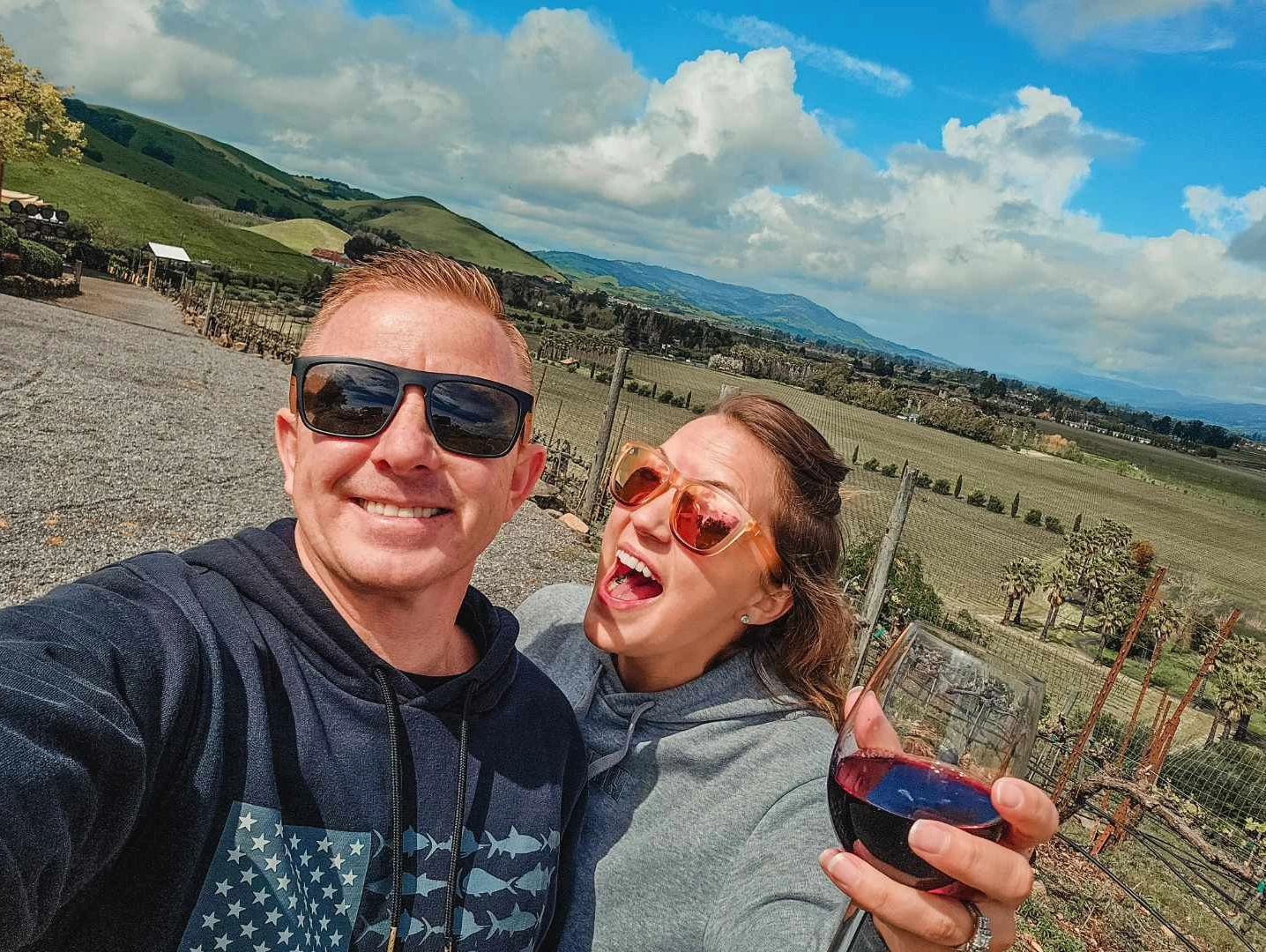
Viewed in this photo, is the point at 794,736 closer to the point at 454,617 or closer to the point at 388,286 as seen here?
the point at 454,617

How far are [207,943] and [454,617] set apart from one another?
68 cm

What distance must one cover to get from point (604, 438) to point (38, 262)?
1088 inches

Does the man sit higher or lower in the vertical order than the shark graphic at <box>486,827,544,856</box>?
higher

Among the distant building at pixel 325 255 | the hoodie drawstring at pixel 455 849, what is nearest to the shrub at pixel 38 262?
the hoodie drawstring at pixel 455 849

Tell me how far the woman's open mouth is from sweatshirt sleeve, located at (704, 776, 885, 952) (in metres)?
0.68

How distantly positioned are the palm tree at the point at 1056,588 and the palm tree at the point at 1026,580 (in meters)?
0.75

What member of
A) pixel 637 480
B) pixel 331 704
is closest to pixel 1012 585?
pixel 637 480

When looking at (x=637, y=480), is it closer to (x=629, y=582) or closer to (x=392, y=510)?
(x=629, y=582)

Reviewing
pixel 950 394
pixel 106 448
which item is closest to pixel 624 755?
pixel 106 448

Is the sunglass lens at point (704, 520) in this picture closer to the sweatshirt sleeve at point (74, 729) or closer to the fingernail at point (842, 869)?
the fingernail at point (842, 869)

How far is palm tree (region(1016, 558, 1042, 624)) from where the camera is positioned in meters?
28.4

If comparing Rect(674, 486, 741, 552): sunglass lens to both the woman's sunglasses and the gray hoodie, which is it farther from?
the gray hoodie

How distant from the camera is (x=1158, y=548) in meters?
44.2

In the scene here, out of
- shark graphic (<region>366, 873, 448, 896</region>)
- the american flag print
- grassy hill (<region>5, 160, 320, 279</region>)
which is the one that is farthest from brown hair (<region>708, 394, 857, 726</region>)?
grassy hill (<region>5, 160, 320, 279</region>)
